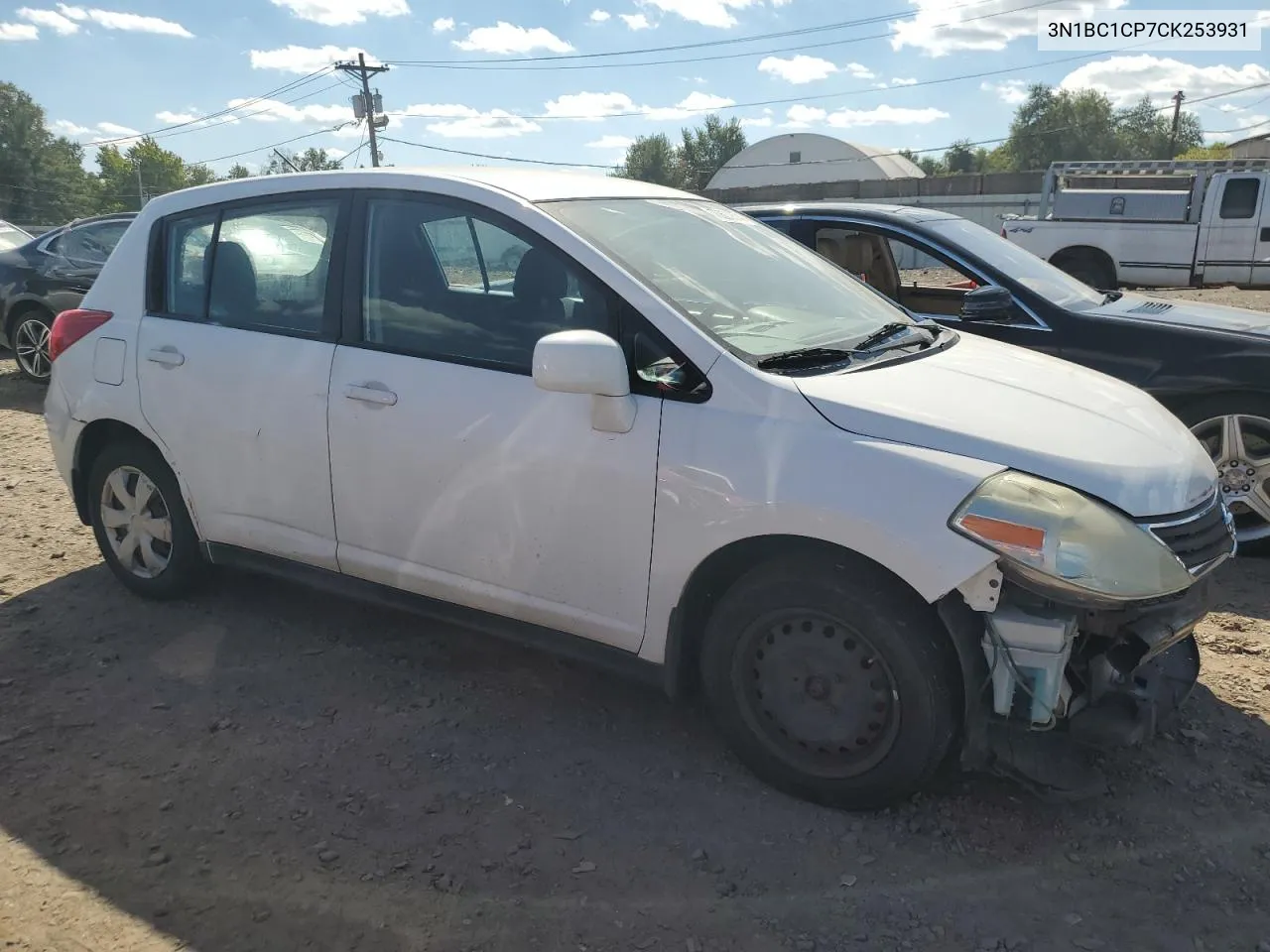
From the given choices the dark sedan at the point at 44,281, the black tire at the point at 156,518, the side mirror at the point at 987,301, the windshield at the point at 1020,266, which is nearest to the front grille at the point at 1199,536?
the side mirror at the point at 987,301

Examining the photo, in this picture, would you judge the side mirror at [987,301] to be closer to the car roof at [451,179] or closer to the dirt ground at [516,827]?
the car roof at [451,179]

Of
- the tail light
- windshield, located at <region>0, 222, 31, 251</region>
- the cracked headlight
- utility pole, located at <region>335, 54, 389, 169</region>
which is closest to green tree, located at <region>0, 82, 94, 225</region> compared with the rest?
utility pole, located at <region>335, 54, 389, 169</region>

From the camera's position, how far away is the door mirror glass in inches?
107

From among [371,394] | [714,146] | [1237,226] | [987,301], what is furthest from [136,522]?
[714,146]

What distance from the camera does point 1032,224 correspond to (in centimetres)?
1495

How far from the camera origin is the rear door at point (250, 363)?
354cm

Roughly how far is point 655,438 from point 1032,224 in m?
14.1

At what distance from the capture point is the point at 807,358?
2947 mm

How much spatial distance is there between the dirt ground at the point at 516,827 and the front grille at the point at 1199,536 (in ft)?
2.49

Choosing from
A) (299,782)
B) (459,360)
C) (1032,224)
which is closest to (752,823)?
(299,782)

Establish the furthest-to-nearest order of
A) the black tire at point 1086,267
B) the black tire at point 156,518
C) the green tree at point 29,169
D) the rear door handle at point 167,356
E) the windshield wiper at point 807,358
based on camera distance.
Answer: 1. the green tree at point 29,169
2. the black tire at point 1086,267
3. the black tire at point 156,518
4. the rear door handle at point 167,356
5. the windshield wiper at point 807,358

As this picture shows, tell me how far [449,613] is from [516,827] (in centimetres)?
87

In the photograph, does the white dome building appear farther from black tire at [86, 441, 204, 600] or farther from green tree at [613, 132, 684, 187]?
black tire at [86, 441, 204, 600]

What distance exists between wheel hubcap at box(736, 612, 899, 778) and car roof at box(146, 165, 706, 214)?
5.40 ft
